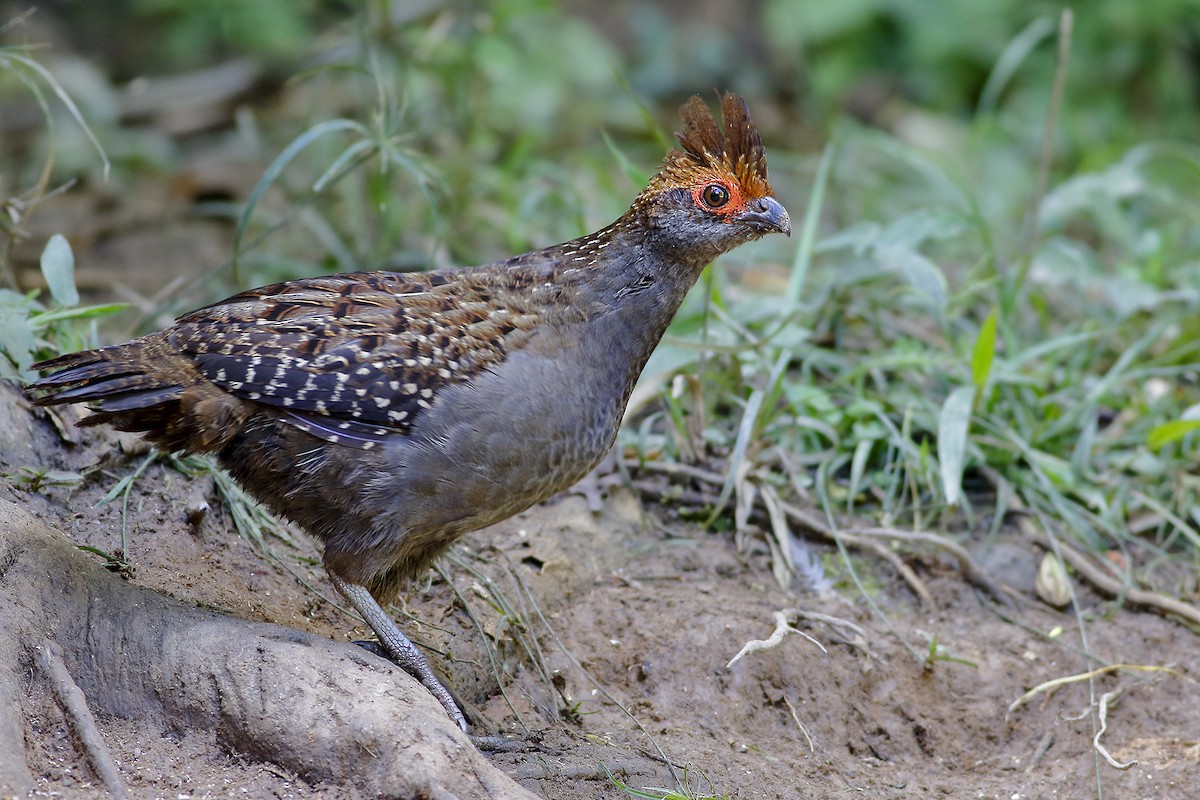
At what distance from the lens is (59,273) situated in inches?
165

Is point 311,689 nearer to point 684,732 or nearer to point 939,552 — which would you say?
point 684,732

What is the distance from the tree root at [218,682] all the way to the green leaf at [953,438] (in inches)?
93.5

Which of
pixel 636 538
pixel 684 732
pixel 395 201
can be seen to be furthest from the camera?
pixel 395 201

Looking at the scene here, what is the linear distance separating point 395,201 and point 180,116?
239 cm

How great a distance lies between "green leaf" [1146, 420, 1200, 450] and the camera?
4945mm

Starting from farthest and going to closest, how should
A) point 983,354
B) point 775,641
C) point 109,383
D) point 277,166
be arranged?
point 983,354
point 277,166
point 775,641
point 109,383

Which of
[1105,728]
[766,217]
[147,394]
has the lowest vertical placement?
[1105,728]

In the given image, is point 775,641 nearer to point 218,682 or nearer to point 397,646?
point 397,646

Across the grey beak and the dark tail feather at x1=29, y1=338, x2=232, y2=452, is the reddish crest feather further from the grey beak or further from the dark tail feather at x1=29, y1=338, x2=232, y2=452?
the dark tail feather at x1=29, y1=338, x2=232, y2=452

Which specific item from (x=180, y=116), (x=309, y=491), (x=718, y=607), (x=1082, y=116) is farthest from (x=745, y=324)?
(x=1082, y=116)

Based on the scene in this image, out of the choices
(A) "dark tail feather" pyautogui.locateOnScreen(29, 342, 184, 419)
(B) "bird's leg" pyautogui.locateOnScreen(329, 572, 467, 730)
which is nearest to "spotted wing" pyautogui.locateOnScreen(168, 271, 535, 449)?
(A) "dark tail feather" pyautogui.locateOnScreen(29, 342, 184, 419)

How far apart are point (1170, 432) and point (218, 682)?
12.8ft

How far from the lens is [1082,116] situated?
935 cm

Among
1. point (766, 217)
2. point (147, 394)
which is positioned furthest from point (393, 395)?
point (766, 217)
